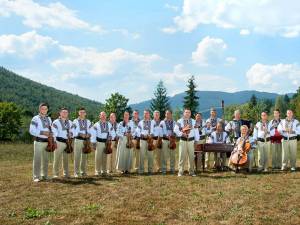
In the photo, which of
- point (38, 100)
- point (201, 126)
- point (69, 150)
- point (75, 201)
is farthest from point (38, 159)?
point (38, 100)

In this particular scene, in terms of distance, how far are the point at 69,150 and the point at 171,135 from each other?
400cm

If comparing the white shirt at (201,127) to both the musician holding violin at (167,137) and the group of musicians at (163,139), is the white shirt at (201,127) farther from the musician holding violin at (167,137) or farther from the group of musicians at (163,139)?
the musician holding violin at (167,137)

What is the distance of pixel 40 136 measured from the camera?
47.5 ft

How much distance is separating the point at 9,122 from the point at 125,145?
70.0m

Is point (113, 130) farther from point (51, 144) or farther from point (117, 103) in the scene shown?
point (117, 103)

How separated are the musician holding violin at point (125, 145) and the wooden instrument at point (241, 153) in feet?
12.6

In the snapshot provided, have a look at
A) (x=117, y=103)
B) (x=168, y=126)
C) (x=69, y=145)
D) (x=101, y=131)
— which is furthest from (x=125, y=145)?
(x=117, y=103)

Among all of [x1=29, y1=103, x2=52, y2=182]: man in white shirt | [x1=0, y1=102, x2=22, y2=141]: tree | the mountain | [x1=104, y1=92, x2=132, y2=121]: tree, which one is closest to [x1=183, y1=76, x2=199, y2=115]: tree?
[x1=104, y1=92, x2=132, y2=121]: tree

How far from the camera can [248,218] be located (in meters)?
9.71

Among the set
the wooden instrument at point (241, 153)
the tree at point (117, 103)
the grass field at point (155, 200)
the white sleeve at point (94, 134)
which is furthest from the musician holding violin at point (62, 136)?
the tree at point (117, 103)

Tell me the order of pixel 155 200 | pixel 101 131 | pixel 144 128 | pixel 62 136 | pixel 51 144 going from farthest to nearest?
pixel 144 128 < pixel 101 131 < pixel 62 136 < pixel 51 144 < pixel 155 200

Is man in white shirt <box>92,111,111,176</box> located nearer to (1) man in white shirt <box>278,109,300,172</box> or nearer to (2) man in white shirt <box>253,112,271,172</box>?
(2) man in white shirt <box>253,112,271,172</box>

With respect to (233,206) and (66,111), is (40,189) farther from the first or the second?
(233,206)

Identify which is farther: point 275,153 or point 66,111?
point 275,153
